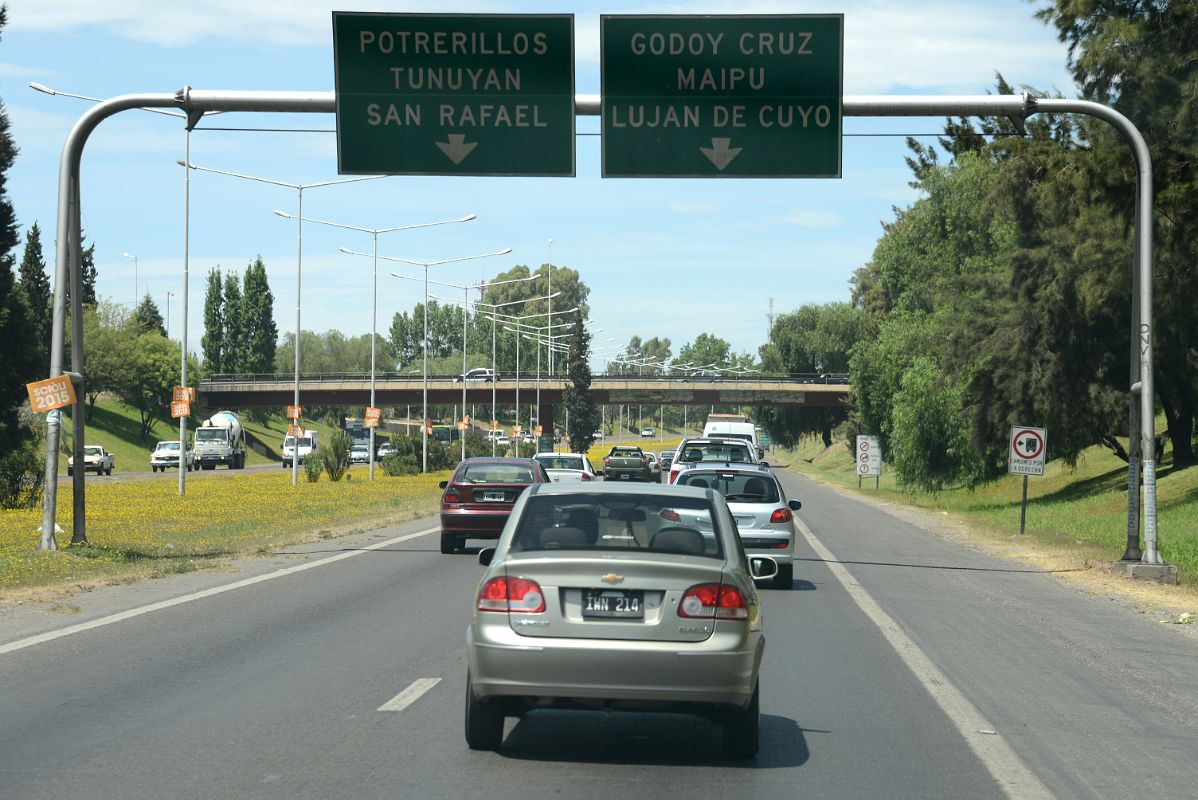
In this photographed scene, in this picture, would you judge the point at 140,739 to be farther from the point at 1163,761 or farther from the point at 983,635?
the point at 983,635

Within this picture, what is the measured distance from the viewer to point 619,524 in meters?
8.63

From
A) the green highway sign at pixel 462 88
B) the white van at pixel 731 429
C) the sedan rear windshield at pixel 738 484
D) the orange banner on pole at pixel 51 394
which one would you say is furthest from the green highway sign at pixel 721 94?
the white van at pixel 731 429

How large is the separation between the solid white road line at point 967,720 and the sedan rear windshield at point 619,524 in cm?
192

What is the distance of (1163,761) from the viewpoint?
27.5ft

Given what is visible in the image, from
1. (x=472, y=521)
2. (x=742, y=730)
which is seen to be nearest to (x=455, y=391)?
(x=472, y=521)

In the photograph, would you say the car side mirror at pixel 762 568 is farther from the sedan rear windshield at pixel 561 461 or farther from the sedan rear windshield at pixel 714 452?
the sedan rear windshield at pixel 561 461

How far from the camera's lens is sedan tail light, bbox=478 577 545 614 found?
25.6 ft

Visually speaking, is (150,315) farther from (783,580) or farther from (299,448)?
(783,580)

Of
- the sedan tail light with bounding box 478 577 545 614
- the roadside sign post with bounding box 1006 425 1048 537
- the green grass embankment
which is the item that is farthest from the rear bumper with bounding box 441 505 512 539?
the green grass embankment

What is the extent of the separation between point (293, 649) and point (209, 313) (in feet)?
475

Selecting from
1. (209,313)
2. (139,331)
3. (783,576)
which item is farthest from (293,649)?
(209,313)

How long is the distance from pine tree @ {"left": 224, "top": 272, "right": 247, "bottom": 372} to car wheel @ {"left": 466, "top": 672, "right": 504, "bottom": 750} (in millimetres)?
146060

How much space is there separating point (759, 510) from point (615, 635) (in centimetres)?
1136

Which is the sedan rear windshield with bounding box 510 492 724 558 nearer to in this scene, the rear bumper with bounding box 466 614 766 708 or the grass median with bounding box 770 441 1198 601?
the rear bumper with bounding box 466 614 766 708
